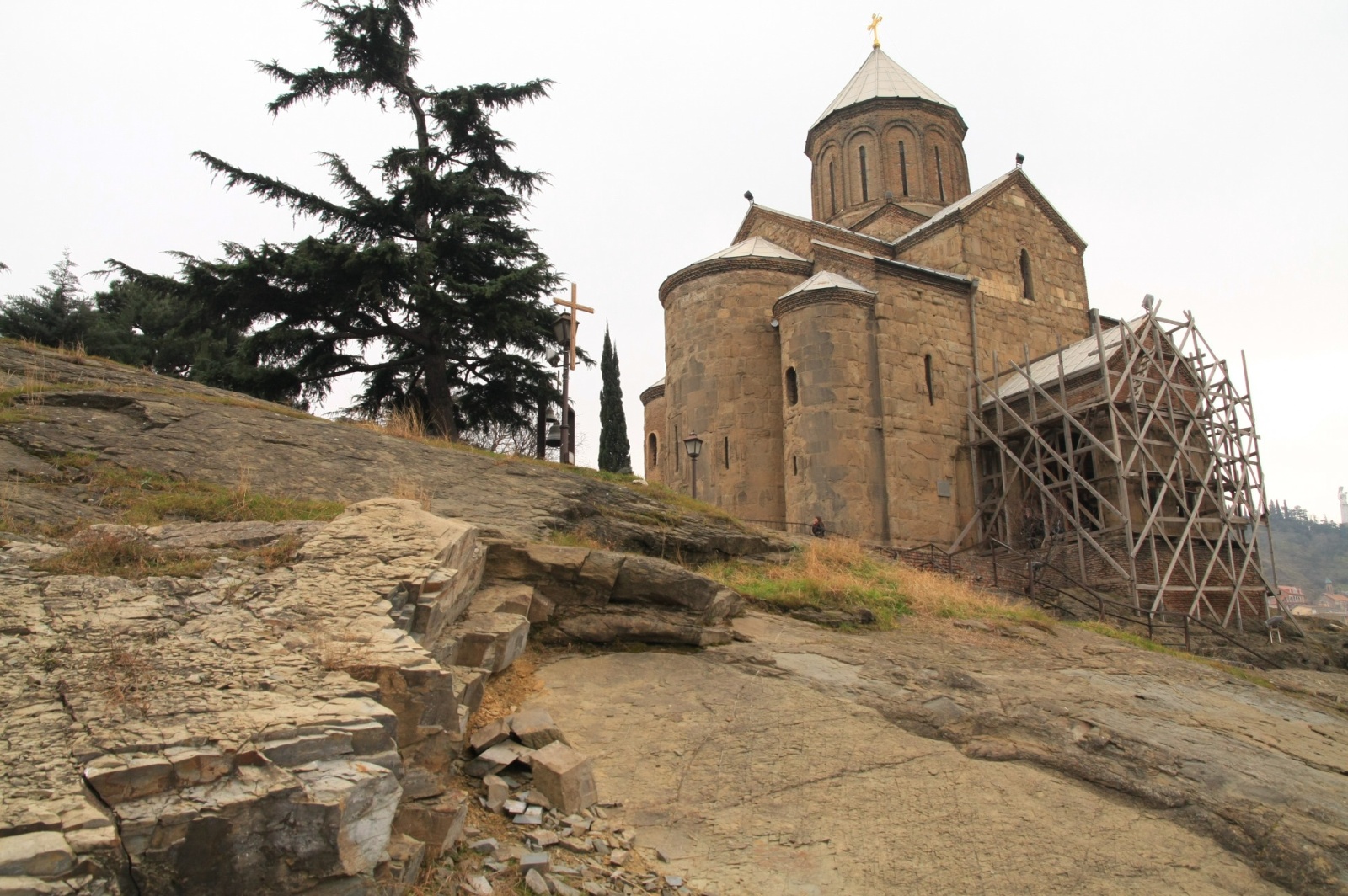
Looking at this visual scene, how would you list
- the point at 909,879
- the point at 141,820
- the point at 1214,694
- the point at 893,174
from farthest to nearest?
the point at 893,174, the point at 1214,694, the point at 909,879, the point at 141,820

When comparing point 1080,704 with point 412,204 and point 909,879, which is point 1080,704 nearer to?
point 909,879

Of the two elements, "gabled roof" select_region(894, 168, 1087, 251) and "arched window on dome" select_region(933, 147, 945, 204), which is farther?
"arched window on dome" select_region(933, 147, 945, 204)

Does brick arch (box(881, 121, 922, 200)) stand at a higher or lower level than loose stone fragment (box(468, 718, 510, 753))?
higher

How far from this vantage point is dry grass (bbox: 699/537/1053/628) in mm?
8922

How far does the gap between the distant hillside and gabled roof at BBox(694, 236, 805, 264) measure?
91.0m

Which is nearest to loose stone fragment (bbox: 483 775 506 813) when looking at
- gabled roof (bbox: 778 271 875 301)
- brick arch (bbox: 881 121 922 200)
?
gabled roof (bbox: 778 271 875 301)

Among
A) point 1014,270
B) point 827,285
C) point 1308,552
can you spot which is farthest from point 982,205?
point 1308,552

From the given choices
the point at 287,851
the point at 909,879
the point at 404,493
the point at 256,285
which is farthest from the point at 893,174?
the point at 287,851

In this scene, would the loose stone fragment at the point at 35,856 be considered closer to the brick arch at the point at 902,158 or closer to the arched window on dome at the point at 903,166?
the brick arch at the point at 902,158

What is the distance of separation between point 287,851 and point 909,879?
9.84 ft

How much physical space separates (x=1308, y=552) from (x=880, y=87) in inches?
4209

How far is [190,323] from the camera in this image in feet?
44.4

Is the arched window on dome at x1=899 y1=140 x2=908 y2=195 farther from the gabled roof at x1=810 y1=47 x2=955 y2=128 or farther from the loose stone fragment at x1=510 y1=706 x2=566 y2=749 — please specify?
the loose stone fragment at x1=510 y1=706 x2=566 y2=749

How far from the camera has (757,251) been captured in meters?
19.2
